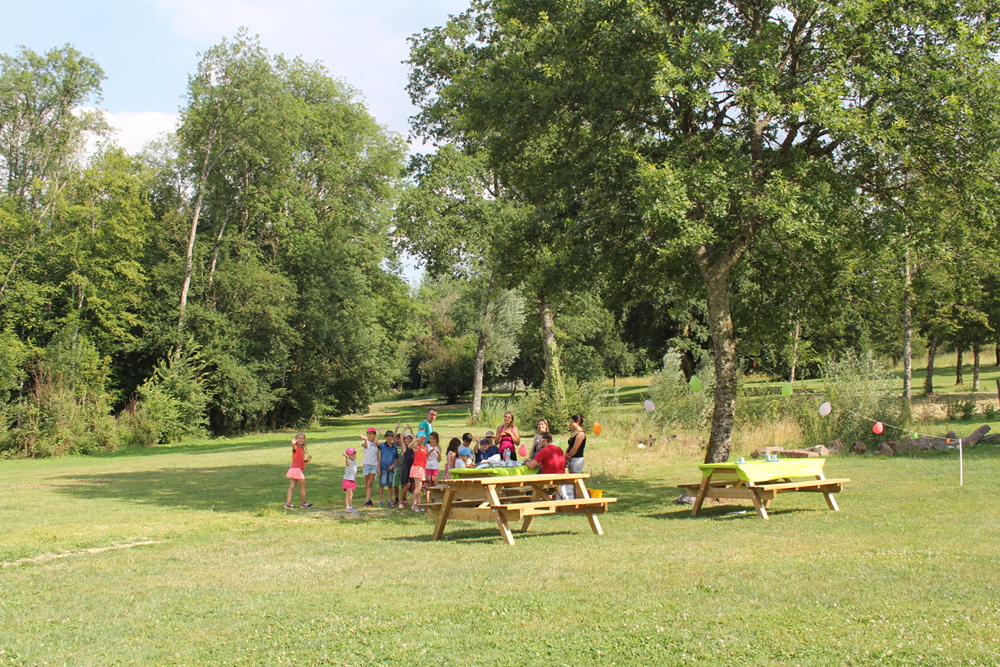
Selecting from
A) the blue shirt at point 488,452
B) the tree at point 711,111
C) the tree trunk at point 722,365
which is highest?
the tree at point 711,111

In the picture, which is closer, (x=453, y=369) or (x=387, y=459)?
(x=387, y=459)

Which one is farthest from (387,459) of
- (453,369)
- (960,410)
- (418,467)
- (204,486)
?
(453,369)

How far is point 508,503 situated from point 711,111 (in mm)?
7876

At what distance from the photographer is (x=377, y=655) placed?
5.20 metres

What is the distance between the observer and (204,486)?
708 inches

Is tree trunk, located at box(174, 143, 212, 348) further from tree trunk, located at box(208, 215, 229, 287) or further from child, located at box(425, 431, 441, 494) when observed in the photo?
child, located at box(425, 431, 441, 494)

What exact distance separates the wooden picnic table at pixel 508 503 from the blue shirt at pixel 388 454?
3.04m

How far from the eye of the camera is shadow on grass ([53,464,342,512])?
50.1 feet

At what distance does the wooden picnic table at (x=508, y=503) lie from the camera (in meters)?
9.76

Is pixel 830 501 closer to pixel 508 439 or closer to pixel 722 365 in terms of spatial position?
pixel 722 365

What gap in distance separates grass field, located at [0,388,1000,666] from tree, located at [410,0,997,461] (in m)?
4.45

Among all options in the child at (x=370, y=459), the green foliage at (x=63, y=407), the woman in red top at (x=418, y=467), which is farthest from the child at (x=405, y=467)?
the green foliage at (x=63, y=407)

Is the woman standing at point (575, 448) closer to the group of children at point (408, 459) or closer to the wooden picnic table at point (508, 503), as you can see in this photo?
the group of children at point (408, 459)

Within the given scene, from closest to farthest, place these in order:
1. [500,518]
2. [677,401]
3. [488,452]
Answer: [500,518] → [488,452] → [677,401]
